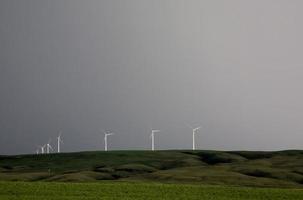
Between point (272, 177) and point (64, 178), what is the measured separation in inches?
1469

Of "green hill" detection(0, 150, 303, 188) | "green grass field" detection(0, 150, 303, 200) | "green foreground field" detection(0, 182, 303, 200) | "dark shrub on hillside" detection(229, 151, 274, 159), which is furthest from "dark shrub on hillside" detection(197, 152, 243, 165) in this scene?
"green foreground field" detection(0, 182, 303, 200)

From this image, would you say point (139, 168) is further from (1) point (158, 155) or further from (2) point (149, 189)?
(2) point (149, 189)

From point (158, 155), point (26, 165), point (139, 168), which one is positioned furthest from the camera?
point (158, 155)

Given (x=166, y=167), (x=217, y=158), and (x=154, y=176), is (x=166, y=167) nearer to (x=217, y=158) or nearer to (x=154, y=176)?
(x=217, y=158)

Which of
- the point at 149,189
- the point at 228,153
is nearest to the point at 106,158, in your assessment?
the point at 228,153

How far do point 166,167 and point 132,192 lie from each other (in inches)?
3484

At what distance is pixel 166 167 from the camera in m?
151

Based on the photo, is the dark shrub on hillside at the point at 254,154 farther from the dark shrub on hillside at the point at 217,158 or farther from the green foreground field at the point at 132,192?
the green foreground field at the point at 132,192

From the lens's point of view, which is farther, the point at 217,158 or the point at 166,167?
the point at 217,158

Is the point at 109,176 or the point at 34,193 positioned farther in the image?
the point at 109,176

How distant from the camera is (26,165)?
170 metres

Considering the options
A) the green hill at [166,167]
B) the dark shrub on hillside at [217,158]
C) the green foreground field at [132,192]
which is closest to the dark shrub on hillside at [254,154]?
the green hill at [166,167]

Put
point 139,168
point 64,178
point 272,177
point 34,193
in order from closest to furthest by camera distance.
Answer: point 34,193 → point 64,178 → point 272,177 → point 139,168

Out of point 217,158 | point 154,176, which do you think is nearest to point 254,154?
point 217,158
